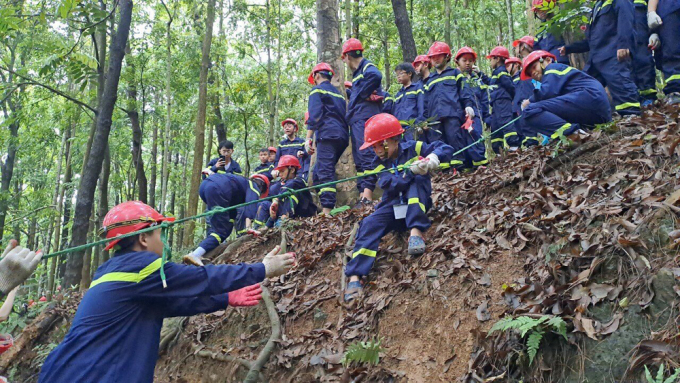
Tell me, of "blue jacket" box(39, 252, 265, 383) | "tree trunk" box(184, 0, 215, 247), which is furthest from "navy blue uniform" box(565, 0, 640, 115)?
"tree trunk" box(184, 0, 215, 247)

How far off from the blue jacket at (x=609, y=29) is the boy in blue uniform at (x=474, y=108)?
6.17 ft

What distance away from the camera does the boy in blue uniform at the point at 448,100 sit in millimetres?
8141

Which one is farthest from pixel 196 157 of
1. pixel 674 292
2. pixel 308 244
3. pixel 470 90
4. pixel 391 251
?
pixel 674 292

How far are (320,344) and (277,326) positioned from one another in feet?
2.39

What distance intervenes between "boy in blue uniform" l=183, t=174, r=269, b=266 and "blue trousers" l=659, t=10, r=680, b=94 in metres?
6.88

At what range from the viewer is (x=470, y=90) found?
8.38m

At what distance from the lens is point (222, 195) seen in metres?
8.98

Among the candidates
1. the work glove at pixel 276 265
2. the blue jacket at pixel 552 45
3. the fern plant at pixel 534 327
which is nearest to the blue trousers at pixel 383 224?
the work glove at pixel 276 265

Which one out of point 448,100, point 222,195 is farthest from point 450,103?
point 222,195

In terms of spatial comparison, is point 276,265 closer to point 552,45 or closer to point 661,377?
point 661,377

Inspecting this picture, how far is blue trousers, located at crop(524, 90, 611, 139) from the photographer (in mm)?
5922

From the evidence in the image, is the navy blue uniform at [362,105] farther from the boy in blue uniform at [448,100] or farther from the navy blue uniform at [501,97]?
the navy blue uniform at [501,97]

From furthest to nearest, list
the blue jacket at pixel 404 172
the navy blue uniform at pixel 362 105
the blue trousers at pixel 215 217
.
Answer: the blue trousers at pixel 215 217 → the navy blue uniform at pixel 362 105 → the blue jacket at pixel 404 172

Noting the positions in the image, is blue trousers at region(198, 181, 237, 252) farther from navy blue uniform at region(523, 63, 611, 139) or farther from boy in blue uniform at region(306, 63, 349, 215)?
navy blue uniform at region(523, 63, 611, 139)
